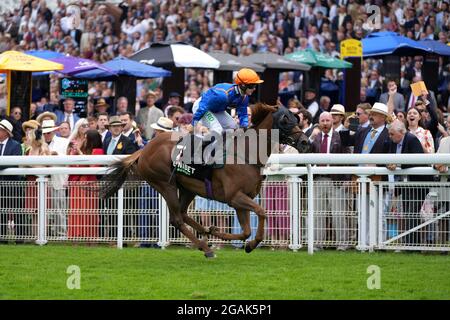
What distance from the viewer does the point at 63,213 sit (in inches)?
467

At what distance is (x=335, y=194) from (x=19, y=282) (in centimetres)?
393

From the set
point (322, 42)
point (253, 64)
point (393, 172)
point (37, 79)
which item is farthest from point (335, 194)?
point (37, 79)

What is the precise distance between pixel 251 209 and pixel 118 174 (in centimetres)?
177

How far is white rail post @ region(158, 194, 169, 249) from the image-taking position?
1155cm

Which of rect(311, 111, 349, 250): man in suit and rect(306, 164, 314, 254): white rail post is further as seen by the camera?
rect(311, 111, 349, 250): man in suit

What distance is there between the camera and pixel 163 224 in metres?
11.6

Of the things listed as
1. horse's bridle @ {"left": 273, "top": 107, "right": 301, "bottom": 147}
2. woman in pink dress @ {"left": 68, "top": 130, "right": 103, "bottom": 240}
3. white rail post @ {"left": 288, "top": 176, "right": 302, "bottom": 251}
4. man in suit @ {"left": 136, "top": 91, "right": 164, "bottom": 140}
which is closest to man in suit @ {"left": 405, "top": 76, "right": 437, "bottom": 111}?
white rail post @ {"left": 288, "top": 176, "right": 302, "bottom": 251}

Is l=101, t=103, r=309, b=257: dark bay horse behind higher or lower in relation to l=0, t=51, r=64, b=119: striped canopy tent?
lower

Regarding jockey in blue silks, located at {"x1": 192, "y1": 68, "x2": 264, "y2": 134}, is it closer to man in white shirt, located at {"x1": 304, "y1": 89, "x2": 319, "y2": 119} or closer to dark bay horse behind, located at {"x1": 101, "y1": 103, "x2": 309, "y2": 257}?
dark bay horse behind, located at {"x1": 101, "y1": 103, "x2": 309, "y2": 257}

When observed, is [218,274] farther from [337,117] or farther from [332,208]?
[337,117]

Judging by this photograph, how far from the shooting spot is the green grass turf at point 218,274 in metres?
7.64

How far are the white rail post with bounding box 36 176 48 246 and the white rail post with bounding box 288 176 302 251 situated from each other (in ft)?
9.54

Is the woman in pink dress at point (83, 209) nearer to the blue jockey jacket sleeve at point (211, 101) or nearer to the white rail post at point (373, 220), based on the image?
the blue jockey jacket sleeve at point (211, 101)

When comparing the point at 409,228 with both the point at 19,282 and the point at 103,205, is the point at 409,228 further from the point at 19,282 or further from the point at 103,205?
the point at 19,282
